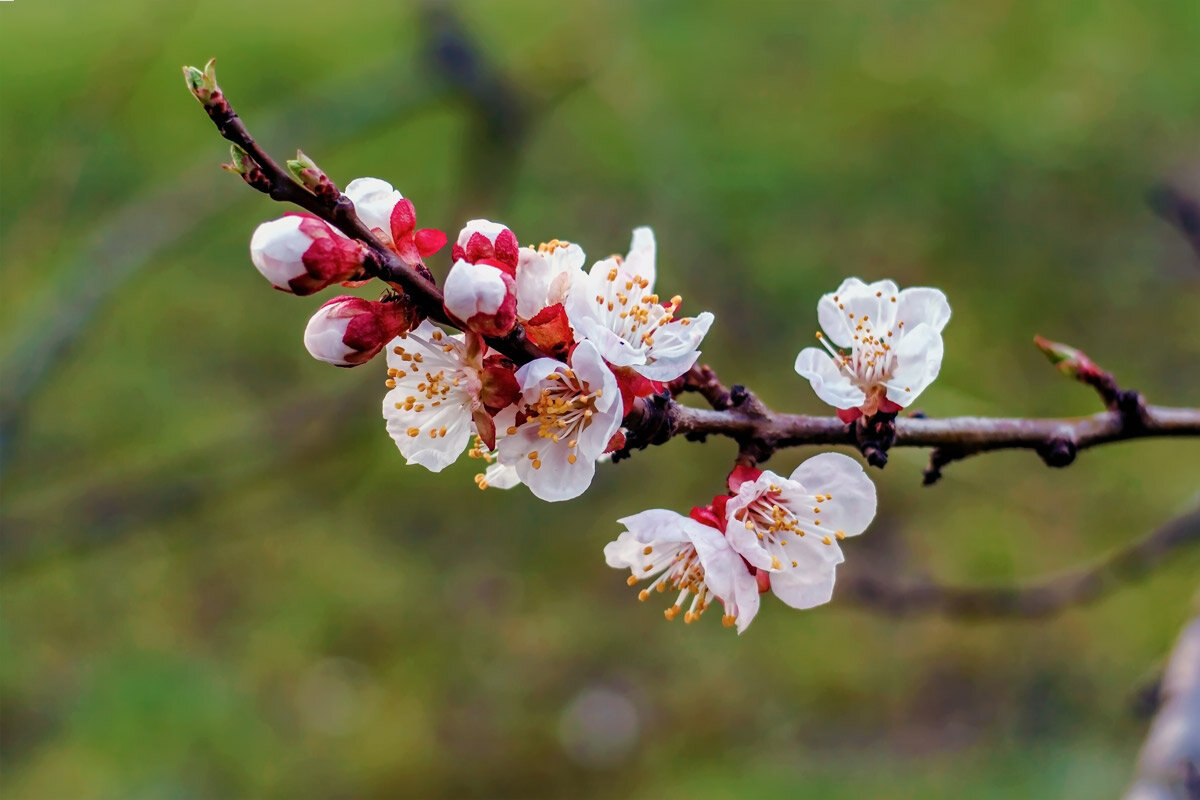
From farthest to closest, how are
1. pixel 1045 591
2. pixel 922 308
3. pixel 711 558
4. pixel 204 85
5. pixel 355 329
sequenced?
pixel 1045 591, pixel 922 308, pixel 711 558, pixel 355 329, pixel 204 85

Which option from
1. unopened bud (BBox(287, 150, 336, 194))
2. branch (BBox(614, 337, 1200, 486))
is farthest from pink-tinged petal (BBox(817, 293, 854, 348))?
unopened bud (BBox(287, 150, 336, 194))

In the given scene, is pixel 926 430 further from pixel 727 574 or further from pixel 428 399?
pixel 428 399

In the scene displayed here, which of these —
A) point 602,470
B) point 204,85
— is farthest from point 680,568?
point 602,470

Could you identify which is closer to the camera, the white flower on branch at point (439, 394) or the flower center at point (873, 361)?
the white flower on branch at point (439, 394)

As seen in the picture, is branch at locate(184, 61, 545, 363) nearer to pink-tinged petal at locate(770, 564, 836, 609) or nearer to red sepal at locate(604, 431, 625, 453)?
red sepal at locate(604, 431, 625, 453)

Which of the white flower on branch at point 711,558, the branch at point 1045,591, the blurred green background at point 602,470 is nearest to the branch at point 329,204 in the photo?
the white flower on branch at point 711,558

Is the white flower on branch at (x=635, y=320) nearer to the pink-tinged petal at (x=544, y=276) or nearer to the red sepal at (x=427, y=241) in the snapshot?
the pink-tinged petal at (x=544, y=276)

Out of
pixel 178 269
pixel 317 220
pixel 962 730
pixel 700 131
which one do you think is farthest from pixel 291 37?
pixel 317 220

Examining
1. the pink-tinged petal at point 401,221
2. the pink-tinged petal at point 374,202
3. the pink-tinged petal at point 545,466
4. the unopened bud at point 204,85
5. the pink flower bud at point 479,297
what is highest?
the unopened bud at point 204,85
